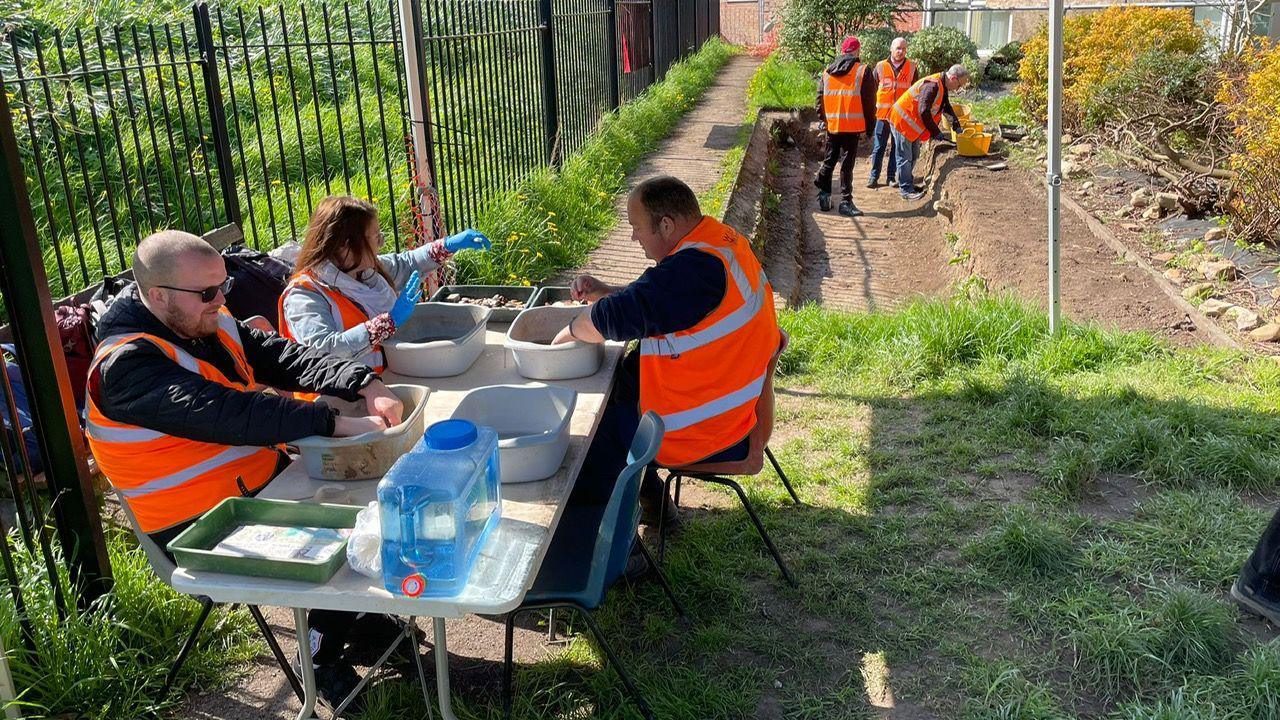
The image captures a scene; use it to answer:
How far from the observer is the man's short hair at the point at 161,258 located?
262 cm

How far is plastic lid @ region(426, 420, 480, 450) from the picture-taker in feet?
7.21

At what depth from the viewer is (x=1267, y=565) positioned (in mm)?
3160

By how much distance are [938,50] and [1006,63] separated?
5.42 feet

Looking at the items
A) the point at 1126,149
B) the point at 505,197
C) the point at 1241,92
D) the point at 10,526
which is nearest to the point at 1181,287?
the point at 1241,92

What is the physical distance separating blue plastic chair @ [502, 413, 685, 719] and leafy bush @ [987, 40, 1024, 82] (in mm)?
17194

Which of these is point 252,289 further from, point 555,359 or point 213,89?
point 555,359

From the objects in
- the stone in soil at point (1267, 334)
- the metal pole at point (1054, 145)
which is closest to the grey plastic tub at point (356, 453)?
the metal pole at point (1054, 145)

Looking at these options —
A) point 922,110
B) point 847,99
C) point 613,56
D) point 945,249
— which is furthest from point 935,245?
point 613,56

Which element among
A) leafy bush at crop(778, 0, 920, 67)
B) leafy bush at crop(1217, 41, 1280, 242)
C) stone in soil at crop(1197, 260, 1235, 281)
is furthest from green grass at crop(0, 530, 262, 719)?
leafy bush at crop(778, 0, 920, 67)

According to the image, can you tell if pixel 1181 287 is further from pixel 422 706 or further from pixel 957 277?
pixel 422 706

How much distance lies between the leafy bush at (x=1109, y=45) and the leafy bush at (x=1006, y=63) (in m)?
4.10

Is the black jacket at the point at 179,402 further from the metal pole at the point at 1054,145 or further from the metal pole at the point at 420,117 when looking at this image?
the metal pole at the point at 1054,145

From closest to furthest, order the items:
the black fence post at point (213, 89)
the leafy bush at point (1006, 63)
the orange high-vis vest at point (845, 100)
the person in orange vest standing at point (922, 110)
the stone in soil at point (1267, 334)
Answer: the black fence post at point (213, 89)
the stone in soil at point (1267, 334)
the orange high-vis vest at point (845, 100)
the person in orange vest standing at point (922, 110)
the leafy bush at point (1006, 63)

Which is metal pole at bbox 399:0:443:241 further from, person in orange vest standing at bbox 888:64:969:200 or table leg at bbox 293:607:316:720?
person in orange vest standing at bbox 888:64:969:200
